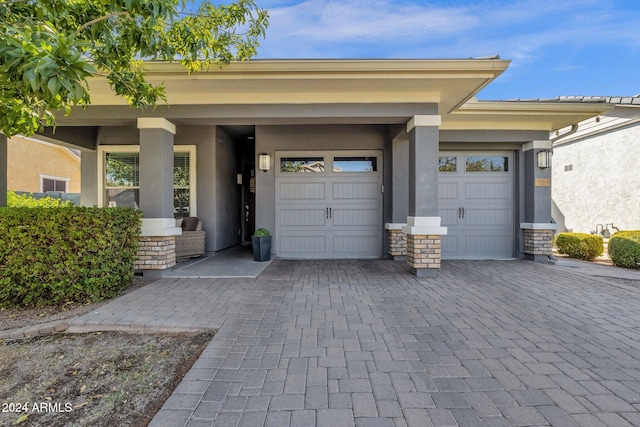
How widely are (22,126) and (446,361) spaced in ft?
13.0

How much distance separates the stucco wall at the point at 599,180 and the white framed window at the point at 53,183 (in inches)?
844

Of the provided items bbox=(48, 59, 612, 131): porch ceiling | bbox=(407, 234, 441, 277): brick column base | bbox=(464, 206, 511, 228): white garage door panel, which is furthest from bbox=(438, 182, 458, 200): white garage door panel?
bbox=(407, 234, 441, 277): brick column base

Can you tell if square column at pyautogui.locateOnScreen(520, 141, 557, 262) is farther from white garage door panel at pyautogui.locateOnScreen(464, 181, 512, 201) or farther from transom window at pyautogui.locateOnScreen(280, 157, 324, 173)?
transom window at pyautogui.locateOnScreen(280, 157, 324, 173)

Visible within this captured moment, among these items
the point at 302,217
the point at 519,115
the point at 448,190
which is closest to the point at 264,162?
the point at 302,217

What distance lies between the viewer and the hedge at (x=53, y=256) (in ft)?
11.1

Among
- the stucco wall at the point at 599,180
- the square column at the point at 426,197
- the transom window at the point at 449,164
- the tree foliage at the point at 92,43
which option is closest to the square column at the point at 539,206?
the transom window at the point at 449,164

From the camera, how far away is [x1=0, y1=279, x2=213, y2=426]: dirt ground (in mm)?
1673

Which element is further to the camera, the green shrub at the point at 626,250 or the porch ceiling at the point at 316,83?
the green shrub at the point at 626,250

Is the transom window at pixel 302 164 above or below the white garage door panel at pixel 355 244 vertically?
above

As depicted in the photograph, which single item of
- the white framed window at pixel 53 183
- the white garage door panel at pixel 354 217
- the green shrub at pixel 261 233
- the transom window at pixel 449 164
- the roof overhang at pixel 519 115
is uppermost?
the roof overhang at pixel 519 115

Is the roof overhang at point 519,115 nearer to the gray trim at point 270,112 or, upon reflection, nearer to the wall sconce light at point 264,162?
the gray trim at point 270,112

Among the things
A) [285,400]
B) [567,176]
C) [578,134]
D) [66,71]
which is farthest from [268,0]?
[567,176]

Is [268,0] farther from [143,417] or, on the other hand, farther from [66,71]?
[143,417]

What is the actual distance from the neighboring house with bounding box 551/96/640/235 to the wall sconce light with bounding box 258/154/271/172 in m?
6.47
